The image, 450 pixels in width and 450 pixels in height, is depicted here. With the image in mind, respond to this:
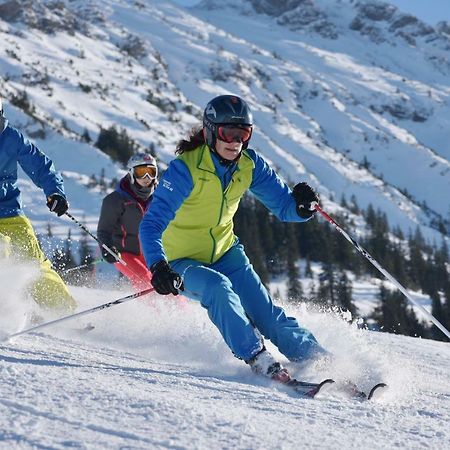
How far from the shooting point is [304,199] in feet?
15.8

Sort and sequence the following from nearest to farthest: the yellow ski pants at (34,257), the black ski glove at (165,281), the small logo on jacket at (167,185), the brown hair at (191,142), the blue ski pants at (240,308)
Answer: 1. the black ski glove at (165,281)
2. the blue ski pants at (240,308)
3. the small logo on jacket at (167,185)
4. the brown hair at (191,142)
5. the yellow ski pants at (34,257)

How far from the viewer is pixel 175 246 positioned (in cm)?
462

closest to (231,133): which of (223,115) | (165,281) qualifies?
(223,115)

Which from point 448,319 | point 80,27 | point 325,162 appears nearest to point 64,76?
point 80,27

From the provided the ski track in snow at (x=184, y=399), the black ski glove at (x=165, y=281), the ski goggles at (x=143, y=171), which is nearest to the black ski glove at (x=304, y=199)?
Result: the ski track in snow at (x=184, y=399)

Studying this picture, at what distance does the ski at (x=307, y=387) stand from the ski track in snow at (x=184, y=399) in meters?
0.07

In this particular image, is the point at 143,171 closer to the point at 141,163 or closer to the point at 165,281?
the point at 141,163

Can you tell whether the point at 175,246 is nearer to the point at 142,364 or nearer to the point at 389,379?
the point at 142,364

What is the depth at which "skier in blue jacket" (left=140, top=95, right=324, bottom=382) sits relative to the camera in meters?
3.96

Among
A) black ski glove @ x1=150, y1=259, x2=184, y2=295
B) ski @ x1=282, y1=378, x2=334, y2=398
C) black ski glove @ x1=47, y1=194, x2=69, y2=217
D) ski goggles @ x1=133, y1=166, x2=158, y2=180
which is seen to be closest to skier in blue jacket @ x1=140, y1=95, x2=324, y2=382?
black ski glove @ x1=150, y1=259, x2=184, y2=295

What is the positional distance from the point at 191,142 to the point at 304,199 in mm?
983

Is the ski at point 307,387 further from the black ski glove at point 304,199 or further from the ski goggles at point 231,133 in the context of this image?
the ski goggles at point 231,133

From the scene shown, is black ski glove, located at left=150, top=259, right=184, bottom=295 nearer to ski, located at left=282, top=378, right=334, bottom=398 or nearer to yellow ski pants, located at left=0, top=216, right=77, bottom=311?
ski, located at left=282, top=378, right=334, bottom=398

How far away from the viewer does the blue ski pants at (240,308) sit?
3947 mm
